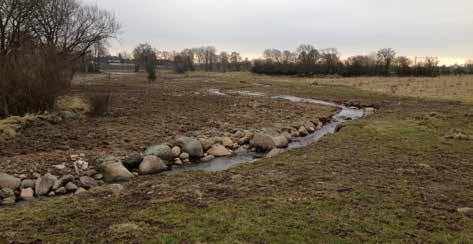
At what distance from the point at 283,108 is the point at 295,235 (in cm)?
2187

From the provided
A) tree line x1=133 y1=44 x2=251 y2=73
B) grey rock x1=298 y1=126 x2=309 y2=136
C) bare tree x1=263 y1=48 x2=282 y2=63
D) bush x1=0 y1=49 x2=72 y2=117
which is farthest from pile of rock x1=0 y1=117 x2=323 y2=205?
bare tree x1=263 y1=48 x2=282 y2=63

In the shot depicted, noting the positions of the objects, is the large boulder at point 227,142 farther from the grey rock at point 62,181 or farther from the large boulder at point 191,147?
the grey rock at point 62,181

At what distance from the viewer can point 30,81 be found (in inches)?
695

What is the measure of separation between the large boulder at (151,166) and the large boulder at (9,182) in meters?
3.27

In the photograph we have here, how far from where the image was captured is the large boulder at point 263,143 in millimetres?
15494

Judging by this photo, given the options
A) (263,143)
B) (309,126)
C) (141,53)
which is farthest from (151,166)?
(141,53)

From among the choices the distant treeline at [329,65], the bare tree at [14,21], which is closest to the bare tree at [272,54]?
the distant treeline at [329,65]

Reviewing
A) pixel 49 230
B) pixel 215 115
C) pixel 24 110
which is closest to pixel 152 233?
pixel 49 230

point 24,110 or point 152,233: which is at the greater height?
point 24,110

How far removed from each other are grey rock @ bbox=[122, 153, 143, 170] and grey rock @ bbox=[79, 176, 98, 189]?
139 centimetres

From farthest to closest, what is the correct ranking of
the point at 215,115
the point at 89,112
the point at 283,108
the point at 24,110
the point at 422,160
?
1. the point at 283,108
2. the point at 215,115
3. the point at 89,112
4. the point at 24,110
5. the point at 422,160

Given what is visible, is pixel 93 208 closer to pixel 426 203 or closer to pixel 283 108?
pixel 426 203

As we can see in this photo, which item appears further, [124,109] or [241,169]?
[124,109]

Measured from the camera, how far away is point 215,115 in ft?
75.8
